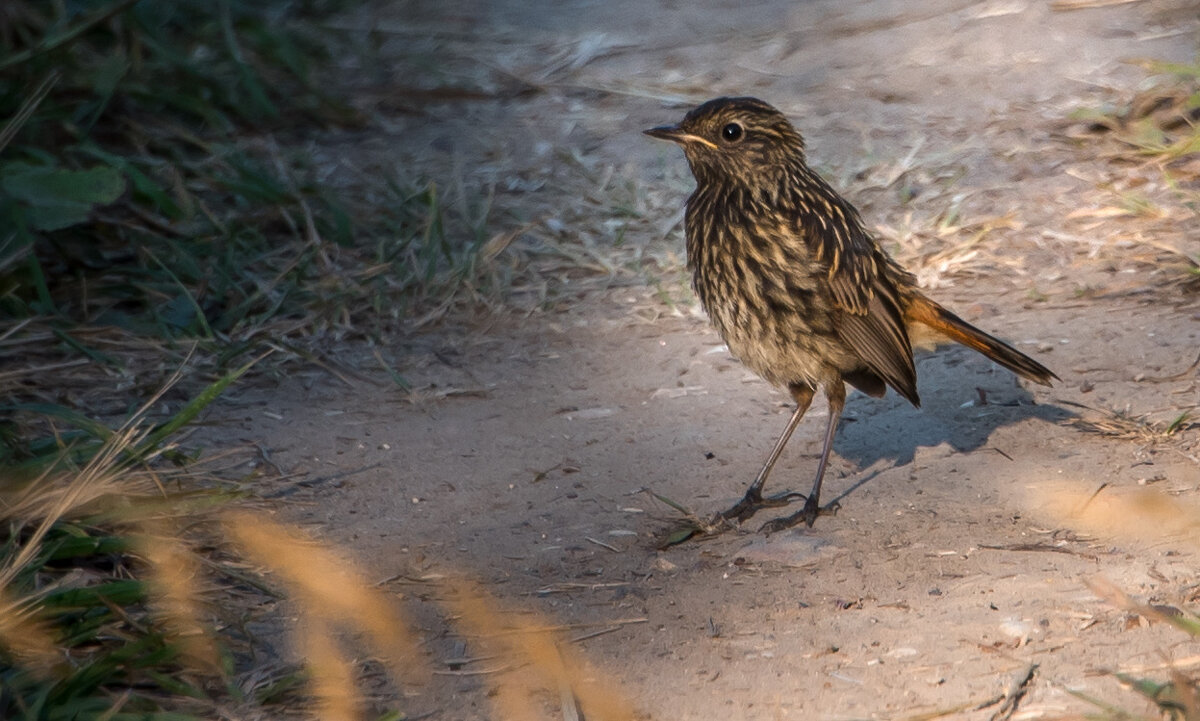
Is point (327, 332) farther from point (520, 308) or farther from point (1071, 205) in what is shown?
point (1071, 205)

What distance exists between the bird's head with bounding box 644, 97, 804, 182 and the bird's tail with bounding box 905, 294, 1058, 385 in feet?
2.21

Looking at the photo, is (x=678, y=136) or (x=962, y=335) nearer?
(x=962, y=335)

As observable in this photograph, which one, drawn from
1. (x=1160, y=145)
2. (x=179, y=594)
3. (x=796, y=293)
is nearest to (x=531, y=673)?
(x=179, y=594)

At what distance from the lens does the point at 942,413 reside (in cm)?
466

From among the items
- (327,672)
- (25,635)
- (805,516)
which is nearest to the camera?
(25,635)

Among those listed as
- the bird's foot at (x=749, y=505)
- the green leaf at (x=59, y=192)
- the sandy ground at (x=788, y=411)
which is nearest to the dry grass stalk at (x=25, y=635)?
the sandy ground at (x=788, y=411)

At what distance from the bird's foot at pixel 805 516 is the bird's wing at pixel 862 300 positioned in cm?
44

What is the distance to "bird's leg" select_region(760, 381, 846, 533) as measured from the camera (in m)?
3.99

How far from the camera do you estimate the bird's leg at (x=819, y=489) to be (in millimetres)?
3988

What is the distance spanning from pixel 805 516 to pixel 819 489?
0.14 meters

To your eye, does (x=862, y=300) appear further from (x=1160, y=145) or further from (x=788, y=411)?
(x=1160, y=145)

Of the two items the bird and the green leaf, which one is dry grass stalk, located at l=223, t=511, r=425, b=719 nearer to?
the bird

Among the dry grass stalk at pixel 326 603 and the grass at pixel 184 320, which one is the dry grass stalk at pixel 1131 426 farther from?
the dry grass stalk at pixel 326 603

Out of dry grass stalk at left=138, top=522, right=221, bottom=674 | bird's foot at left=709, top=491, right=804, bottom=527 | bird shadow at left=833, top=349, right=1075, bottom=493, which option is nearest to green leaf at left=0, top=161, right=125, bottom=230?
dry grass stalk at left=138, top=522, right=221, bottom=674
